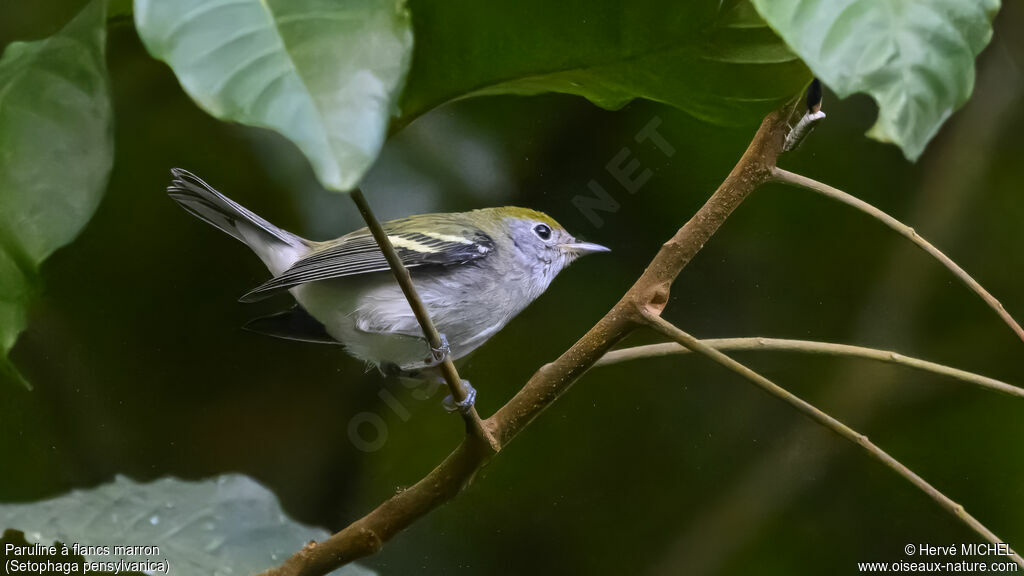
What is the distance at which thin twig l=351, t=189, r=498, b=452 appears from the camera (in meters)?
0.65

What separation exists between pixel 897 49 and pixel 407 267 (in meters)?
0.81

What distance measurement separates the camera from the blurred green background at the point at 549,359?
51.8 inches

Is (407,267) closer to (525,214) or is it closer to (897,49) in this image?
(525,214)

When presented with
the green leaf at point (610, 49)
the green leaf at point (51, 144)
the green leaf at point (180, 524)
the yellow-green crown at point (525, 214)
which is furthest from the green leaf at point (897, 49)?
the green leaf at point (180, 524)

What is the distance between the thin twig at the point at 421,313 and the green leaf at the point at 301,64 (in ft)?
0.36

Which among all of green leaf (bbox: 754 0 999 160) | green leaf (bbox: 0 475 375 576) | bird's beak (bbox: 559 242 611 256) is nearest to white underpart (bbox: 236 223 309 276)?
green leaf (bbox: 0 475 375 576)

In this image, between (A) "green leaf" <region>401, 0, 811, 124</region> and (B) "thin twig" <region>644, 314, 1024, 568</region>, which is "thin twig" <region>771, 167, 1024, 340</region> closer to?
(A) "green leaf" <region>401, 0, 811, 124</region>

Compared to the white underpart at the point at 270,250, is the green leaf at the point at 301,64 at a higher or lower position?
higher

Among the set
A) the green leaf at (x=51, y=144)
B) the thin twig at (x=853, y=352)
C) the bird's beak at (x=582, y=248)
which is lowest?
the bird's beak at (x=582, y=248)

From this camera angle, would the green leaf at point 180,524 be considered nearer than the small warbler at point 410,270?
Yes

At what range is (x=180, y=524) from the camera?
1131mm

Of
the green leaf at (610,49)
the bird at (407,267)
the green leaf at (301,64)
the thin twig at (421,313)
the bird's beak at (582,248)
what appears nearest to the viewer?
the green leaf at (301,64)

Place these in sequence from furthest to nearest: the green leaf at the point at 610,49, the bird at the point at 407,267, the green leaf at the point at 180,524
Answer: the bird at the point at 407,267, the green leaf at the point at 180,524, the green leaf at the point at 610,49

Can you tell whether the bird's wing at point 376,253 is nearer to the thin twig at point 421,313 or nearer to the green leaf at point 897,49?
the thin twig at point 421,313
